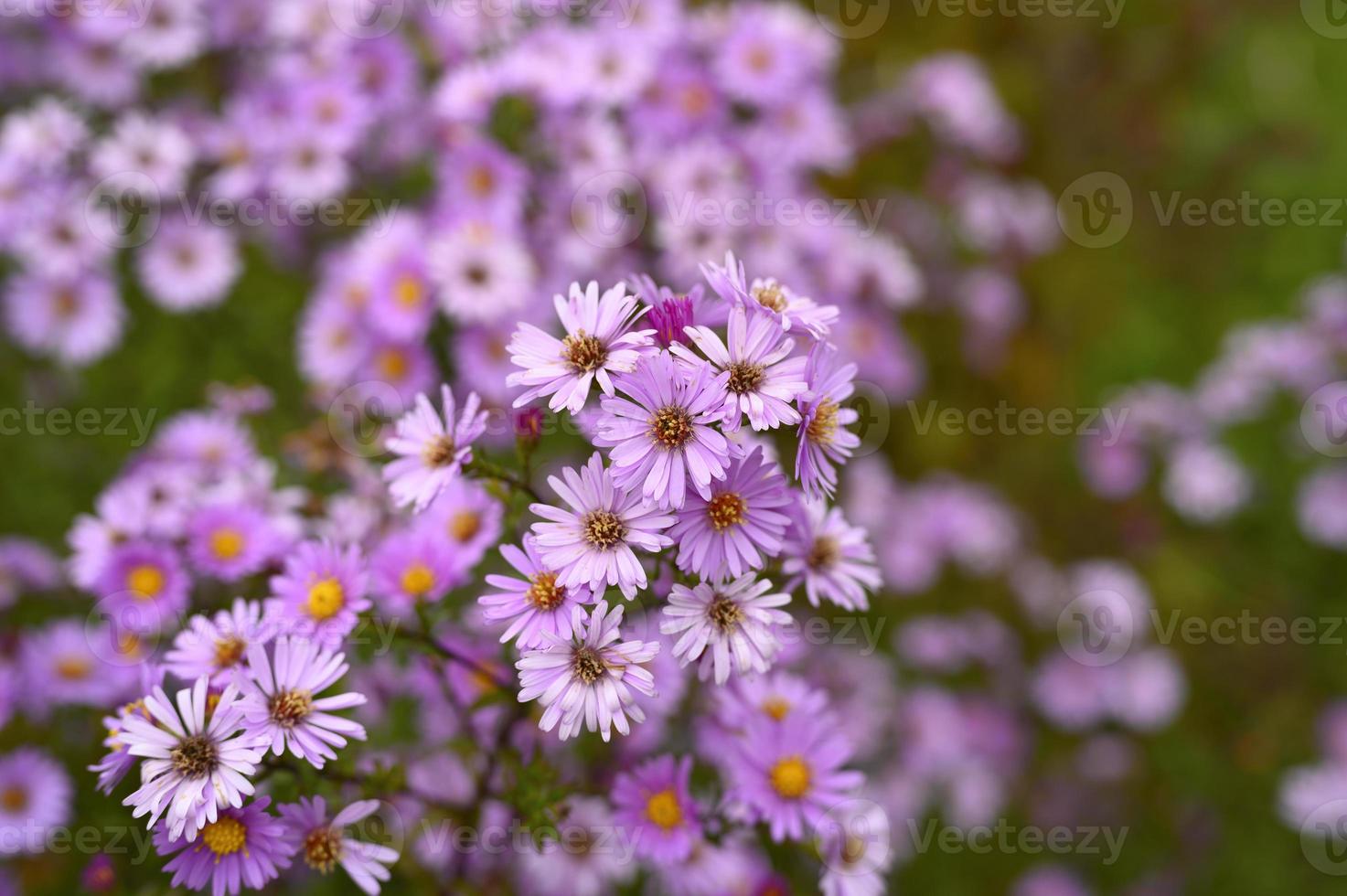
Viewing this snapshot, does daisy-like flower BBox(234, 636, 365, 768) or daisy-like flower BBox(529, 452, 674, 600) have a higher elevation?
daisy-like flower BBox(529, 452, 674, 600)

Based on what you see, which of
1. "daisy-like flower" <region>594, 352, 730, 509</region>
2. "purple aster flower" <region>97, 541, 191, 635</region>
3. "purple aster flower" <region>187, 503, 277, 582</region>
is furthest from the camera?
"purple aster flower" <region>97, 541, 191, 635</region>

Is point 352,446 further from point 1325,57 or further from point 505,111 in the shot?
point 1325,57

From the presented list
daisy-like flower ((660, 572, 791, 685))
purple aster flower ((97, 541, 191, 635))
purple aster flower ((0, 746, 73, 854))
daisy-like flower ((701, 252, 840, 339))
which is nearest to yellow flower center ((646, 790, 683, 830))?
daisy-like flower ((660, 572, 791, 685))

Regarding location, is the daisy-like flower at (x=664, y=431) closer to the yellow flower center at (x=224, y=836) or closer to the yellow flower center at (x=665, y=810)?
the yellow flower center at (x=665, y=810)

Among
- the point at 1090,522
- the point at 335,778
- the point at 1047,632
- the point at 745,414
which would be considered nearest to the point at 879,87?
the point at 1090,522

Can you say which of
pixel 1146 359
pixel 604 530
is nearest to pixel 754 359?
pixel 604 530

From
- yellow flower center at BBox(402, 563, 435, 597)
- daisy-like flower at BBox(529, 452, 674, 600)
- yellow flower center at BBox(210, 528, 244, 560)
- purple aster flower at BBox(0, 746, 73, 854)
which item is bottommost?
purple aster flower at BBox(0, 746, 73, 854)

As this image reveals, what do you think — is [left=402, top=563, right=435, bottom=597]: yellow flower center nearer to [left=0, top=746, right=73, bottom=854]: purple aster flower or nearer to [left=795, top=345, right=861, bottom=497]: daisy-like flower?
[left=795, top=345, right=861, bottom=497]: daisy-like flower

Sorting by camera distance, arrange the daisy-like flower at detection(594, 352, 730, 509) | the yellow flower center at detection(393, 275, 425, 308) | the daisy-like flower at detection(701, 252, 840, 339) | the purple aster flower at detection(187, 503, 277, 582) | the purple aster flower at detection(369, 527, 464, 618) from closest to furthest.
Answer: the daisy-like flower at detection(594, 352, 730, 509), the daisy-like flower at detection(701, 252, 840, 339), the purple aster flower at detection(369, 527, 464, 618), the purple aster flower at detection(187, 503, 277, 582), the yellow flower center at detection(393, 275, 425, 308)
